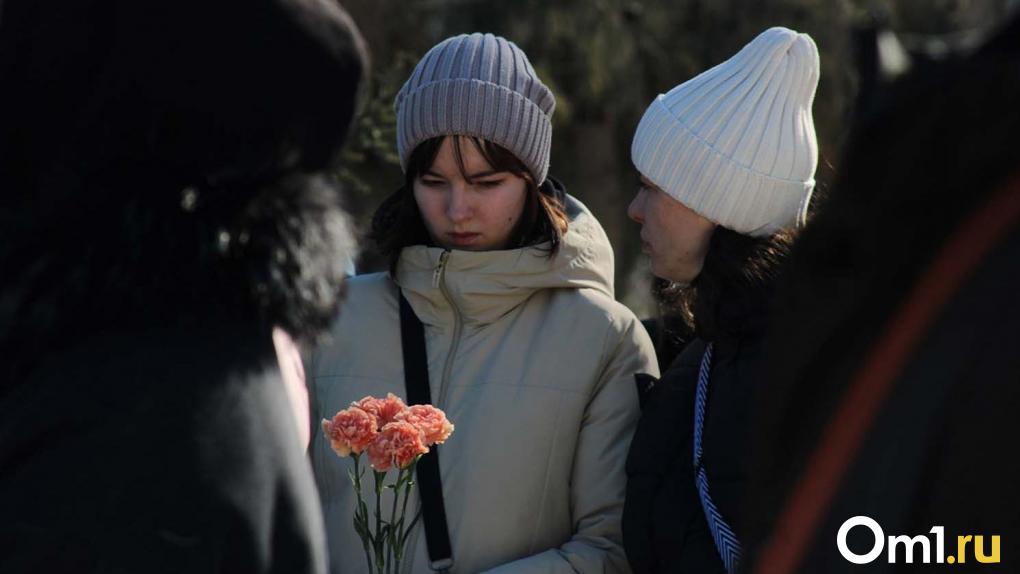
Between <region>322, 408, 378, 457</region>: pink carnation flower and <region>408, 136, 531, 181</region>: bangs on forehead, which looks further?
<region>408, 136, 531, 181</region>: bangs on forehead

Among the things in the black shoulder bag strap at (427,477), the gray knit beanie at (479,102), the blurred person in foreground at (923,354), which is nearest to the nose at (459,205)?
the gray knit beanie at (479,102)

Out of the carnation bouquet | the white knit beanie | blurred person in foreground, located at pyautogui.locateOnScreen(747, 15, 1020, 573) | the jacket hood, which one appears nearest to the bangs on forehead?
the jacket hood

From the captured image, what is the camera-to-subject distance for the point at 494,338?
126 inches

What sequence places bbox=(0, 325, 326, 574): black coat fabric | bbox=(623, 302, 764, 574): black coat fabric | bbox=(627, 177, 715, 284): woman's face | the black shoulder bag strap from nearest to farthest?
bbox=(0, 325, 326, 574): black coat fabric, bbox=(623, 302, 764, 574): black coat fabric, the black shoulder bag strap, bbox=(627, 177, 715, 284): woman's face

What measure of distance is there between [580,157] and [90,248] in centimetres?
523

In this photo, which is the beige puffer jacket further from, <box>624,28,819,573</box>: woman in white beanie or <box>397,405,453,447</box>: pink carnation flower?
<box>397,405,453,447</box>: pink carnation flower

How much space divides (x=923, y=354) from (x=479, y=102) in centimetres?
234

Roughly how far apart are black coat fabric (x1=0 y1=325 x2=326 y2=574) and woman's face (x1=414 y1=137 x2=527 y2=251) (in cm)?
171

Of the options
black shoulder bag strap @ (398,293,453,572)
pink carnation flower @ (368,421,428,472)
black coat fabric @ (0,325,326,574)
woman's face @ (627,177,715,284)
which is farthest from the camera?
woman's face @ (627,177,715,284)

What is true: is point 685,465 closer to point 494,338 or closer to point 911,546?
point 494,338

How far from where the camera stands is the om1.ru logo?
3.42ft

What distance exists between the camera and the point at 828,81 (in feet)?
21.0

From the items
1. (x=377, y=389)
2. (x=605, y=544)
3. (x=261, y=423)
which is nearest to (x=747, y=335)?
(x=605, y=544)

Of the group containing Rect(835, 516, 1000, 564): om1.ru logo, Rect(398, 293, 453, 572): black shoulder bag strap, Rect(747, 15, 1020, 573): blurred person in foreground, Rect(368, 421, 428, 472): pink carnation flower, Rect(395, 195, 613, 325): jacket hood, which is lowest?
Rect(398, 293, 453, 572): black shoulder bag strap
